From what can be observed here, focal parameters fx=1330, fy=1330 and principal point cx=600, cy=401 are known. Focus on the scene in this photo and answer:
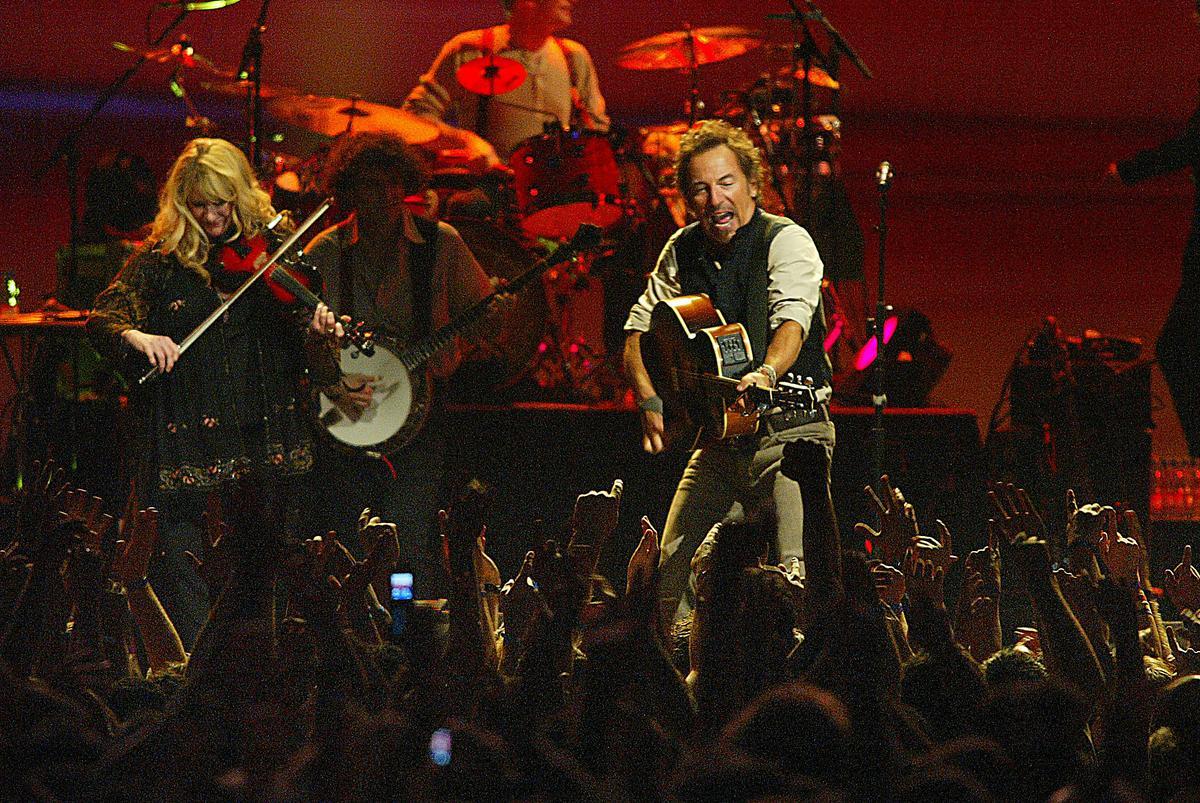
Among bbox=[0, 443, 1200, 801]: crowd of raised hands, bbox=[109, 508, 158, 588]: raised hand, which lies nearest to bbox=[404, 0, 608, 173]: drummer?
bbox=[109, 508, 158, 588]: raised hand

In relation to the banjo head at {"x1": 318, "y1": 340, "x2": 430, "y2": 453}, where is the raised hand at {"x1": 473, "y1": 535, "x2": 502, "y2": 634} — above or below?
below

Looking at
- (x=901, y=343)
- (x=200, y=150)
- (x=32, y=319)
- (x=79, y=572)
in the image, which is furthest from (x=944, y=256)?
(x=79, y=572)

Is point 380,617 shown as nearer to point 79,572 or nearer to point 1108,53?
point 79,572

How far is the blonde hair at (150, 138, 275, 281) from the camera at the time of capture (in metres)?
4.02

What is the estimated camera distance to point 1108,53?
410 inches

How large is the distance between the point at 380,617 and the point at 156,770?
4.44 ft

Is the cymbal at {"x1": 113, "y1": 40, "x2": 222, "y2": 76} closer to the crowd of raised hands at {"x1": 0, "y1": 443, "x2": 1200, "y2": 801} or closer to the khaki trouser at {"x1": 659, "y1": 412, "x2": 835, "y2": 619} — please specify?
the khaki trouser at {"x1": 659, "y1": 412, "x2": 835, "y2": 619}

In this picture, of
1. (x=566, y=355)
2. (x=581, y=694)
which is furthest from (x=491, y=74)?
(x=581, y=694)

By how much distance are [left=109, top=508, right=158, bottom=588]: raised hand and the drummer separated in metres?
4.94

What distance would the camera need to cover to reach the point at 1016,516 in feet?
9.00

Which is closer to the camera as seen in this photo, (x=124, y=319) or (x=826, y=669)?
(x=826, y=669)

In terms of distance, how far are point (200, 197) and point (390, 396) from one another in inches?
44.5

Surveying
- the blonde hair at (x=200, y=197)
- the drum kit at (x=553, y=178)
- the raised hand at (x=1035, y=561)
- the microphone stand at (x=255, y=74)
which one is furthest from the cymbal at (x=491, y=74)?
the raised hand at (x=1035, y=561)

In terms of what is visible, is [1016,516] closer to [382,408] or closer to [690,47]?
[382,408]
